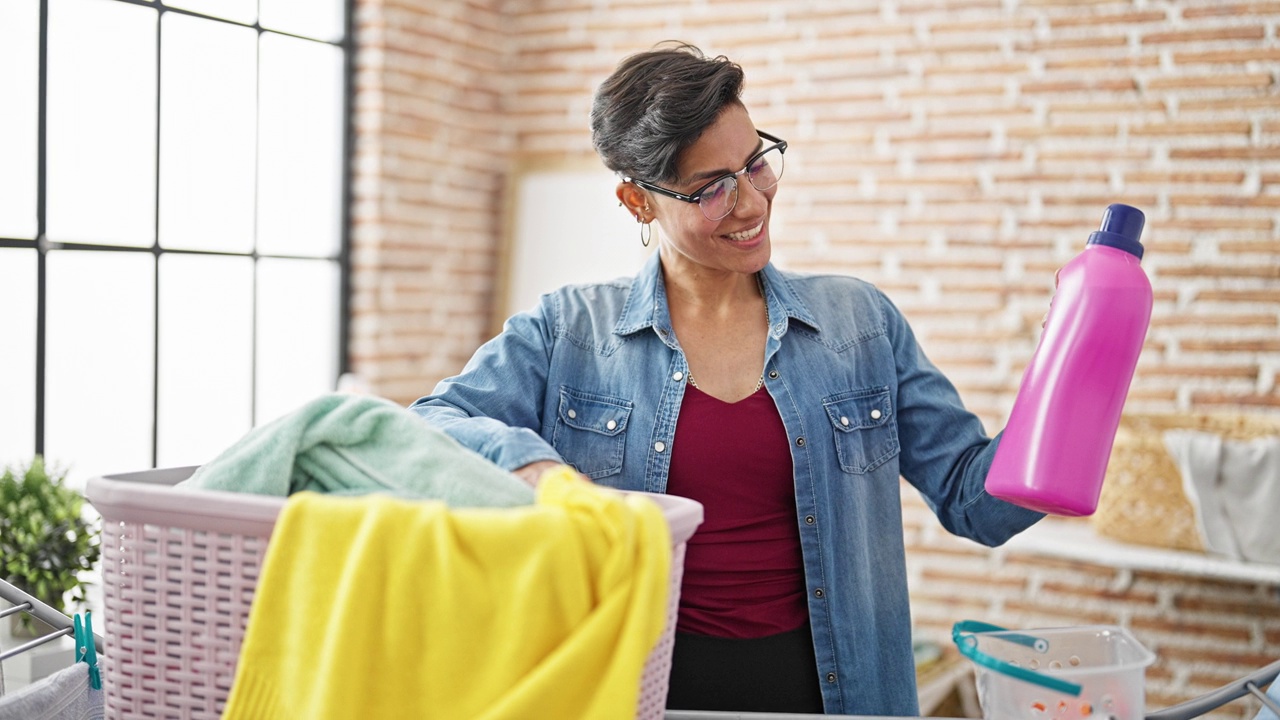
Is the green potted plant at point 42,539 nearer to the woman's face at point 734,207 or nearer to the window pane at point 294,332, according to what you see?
the window pane at point 294,332

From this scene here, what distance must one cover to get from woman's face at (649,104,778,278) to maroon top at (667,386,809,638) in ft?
0.65

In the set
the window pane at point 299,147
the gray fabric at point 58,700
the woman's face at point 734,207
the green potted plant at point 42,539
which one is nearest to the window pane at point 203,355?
the window pane at point 299,147

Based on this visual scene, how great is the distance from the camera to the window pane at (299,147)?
12.2 feet

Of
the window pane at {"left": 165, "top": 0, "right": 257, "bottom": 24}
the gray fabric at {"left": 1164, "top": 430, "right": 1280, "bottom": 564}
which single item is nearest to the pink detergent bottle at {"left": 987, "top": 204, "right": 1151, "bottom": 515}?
the gray fabric at {"left": 1164, "top": 430, "right": 1280, "bottom": 564}

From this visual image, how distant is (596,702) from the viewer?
36.4 inches

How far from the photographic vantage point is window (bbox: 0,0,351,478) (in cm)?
301

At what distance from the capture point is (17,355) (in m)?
3.00

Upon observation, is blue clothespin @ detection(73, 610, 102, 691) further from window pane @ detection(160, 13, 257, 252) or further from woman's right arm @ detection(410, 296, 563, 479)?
window pane @ detection(160, 13, 257, 252)

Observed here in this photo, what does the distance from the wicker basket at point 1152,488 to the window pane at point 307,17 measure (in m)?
2.75

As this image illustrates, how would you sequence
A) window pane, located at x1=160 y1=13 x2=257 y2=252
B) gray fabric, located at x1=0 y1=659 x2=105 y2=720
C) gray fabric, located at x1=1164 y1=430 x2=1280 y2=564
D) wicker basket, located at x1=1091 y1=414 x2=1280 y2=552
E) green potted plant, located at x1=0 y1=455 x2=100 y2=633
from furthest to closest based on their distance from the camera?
window pane, located at x1=160 y1=13 x2=257 y2=252, wicker basket, located at x1=1091 y1=414 x2=1280 y2=552, gray fabric, located at x1=1164 y1=430 x2=1280 y2=564, green potted plant, located at x1=0 y1=455 x2=100 y2=633, gray fabric, located at x1=0 y1=659 x2=105 y2=720

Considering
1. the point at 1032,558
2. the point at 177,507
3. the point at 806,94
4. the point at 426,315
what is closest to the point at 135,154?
the point at 426,315

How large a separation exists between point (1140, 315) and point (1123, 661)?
38 centimetres

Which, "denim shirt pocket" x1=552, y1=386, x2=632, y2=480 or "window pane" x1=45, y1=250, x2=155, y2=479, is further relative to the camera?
"window pane" x1=45, y1=250, x2=155, y2=479

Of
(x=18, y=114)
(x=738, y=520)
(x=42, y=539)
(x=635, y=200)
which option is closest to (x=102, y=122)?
(x=18, y=114)
